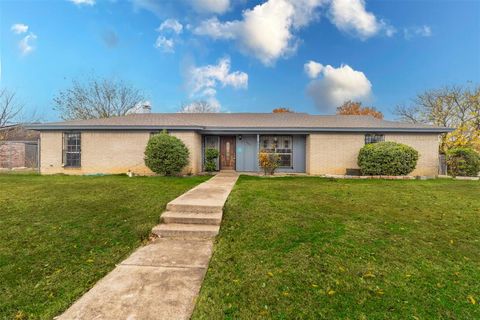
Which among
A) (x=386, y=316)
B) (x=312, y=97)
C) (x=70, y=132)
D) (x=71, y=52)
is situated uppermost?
(x=71, y=52)

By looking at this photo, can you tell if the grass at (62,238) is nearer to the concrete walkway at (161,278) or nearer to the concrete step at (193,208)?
the concrete walkway at (161,278)

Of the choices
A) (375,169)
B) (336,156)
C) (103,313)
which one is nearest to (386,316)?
(103,313)

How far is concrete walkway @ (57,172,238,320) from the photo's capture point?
2.14 metres

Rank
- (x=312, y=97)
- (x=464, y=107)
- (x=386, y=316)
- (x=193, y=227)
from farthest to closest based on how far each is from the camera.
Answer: (x=312, y=97) < (x=464, y=107) < (x=193, y=227) < (x=386, y=316)

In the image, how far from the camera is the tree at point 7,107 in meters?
16.5

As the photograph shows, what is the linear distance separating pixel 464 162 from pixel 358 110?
20792mm

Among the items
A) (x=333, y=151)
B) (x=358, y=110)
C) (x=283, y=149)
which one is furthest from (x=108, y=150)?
(x=358, y=110)

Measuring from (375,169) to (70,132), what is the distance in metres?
15.3

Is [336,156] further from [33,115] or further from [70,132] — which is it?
[33,115]

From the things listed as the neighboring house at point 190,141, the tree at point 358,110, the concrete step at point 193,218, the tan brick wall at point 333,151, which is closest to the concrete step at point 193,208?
the concrete step at point 193,218

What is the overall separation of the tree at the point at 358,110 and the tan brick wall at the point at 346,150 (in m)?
19.5

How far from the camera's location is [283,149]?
13.2 m

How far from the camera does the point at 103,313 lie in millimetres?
2111

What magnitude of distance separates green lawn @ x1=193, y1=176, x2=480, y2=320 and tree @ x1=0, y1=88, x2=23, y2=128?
2067cm
